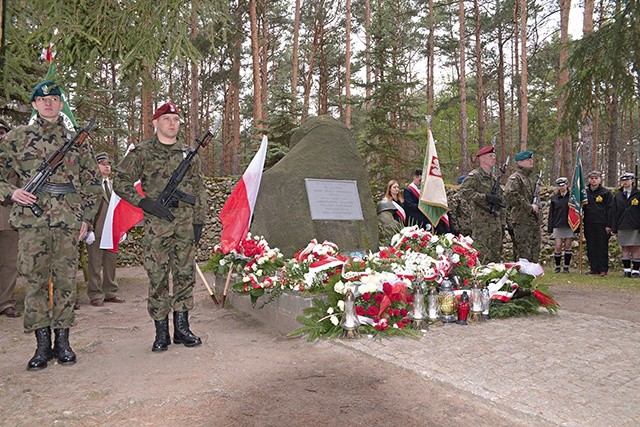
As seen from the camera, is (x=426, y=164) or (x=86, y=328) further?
(x=426, y=164)

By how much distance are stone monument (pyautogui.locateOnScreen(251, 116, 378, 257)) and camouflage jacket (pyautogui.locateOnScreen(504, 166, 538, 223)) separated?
7.19ft

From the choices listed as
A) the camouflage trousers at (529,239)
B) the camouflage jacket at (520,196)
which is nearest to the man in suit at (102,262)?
the camouflage jacket at (520,196)

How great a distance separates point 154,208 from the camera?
400cm

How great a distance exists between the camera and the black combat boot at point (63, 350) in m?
3.76

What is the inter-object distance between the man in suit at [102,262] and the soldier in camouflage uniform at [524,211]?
220 inches

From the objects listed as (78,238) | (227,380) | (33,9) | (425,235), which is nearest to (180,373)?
(227,380)

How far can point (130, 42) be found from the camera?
5.02 metres

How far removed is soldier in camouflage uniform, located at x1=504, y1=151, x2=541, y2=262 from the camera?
7121 millimetres

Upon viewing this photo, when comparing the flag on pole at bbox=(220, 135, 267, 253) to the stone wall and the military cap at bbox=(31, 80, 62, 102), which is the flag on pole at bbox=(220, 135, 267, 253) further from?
the stone wall

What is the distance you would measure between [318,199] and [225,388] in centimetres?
324

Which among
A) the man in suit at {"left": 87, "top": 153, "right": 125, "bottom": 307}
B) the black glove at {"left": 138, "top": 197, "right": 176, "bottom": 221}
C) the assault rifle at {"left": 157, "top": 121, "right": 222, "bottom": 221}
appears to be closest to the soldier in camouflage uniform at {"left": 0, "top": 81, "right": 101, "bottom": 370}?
the black glove at {"left": 138, "top": 197, "right": 176, "bottom": 221}

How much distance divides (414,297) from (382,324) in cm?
43

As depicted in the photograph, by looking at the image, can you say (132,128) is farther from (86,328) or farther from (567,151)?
(86,328)

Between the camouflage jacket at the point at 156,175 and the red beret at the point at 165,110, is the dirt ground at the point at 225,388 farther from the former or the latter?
the red beret at the point at 165,110
